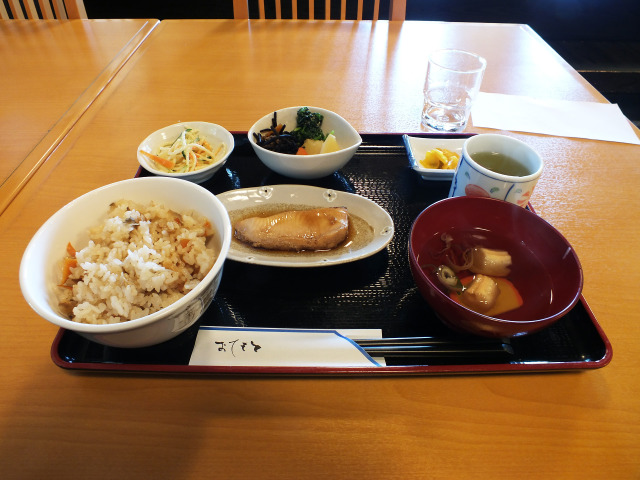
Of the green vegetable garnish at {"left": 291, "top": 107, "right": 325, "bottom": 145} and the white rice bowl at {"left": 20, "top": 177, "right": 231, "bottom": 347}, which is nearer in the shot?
the white rice bowl at {"left": 20, "top": 177, "right": 231, "bottom": 347}

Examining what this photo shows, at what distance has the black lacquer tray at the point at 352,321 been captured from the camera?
86 cm

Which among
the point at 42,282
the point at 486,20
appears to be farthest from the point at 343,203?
the point at 486,20

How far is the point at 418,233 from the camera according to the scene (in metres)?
1.04

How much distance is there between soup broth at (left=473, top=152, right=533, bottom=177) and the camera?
1183 mm

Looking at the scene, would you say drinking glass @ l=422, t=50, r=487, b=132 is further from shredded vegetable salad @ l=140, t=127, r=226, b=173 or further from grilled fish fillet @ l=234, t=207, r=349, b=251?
shredded vegetable salad @ l=140, t=127, r=226, b=173

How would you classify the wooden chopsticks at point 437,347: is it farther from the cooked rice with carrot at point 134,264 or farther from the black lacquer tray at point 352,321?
the cooked rice with carrot at point 134,264

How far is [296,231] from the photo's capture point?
3.98 feet

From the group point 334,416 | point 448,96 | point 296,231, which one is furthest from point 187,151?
point 448,96

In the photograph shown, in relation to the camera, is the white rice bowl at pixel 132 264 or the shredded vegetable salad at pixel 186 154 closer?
the white rice bowl at pixel 132 264

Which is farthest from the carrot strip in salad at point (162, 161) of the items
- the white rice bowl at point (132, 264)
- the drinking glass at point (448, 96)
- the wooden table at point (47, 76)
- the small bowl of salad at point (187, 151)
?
the drinking glass at point (448, 96)

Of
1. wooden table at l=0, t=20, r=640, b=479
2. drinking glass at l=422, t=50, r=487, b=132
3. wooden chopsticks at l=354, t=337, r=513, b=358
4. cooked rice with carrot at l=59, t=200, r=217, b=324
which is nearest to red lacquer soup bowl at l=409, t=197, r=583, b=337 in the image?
wooden chopsticks at l=354, t=337, r=513, b=358

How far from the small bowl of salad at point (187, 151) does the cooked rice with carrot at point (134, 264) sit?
1.15ft

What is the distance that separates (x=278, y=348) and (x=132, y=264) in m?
0.40

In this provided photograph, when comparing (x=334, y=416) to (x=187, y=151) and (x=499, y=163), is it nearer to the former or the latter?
(x=499, y=163)
